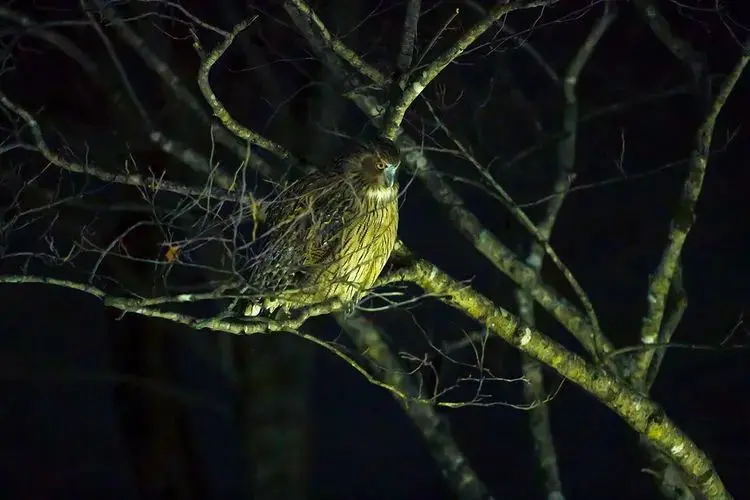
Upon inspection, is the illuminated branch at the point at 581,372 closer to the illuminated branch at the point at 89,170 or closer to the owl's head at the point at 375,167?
the owl's head at the point at 375,167

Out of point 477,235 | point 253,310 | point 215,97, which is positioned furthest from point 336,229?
point 477,235

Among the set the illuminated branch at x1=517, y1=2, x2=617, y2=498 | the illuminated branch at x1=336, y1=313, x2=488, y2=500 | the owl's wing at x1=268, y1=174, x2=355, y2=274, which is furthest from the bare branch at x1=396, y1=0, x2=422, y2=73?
the illuminated branch at x1=336, y1=313, x2=488, y2=500

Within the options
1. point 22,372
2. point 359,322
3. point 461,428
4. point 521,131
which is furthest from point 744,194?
point 22,372

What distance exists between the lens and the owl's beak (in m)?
3.06

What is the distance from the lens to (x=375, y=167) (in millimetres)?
3092

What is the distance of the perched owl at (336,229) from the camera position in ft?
9.21

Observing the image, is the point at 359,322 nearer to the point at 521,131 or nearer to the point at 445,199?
the point at 445,199

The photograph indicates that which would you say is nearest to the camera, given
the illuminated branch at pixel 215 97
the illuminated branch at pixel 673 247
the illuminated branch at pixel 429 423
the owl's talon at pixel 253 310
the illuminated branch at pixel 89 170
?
the illuminated branch at pixel 215 97

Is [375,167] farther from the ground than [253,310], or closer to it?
farther from the ground

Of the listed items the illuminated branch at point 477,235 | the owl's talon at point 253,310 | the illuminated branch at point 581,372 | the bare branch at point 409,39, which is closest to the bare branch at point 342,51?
→ the bare branch at point 409,39

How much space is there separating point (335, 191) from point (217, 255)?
134 centimetres

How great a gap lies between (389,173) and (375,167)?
0.18 ft

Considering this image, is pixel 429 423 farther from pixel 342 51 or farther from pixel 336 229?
pixel 342 51

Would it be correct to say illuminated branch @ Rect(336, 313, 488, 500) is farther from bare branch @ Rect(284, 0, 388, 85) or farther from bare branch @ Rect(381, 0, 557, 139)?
bare branch @ Rect(381, 0, 557, 139)
